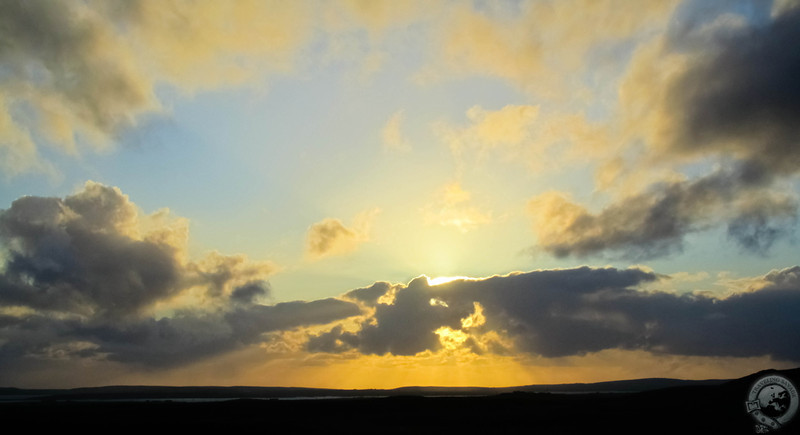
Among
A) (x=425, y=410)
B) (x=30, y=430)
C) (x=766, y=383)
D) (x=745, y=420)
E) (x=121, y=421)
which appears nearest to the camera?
(x=766, y=383)

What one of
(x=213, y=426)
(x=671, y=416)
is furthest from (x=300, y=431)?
(x=671, y=416)

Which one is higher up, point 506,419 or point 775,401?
point 775,401

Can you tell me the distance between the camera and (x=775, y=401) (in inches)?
2101

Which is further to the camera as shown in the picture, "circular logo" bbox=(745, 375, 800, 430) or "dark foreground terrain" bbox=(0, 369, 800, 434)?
"dark foreground terrain" bbox=(0, 369, 800, 434)

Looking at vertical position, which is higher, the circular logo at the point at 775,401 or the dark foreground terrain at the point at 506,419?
the circular logo at the point at 775,401

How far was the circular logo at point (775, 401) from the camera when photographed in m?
51.2

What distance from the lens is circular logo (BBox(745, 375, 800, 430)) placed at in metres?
51.2

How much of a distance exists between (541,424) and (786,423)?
29.1 meters

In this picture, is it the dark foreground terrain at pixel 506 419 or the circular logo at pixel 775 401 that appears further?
the dark foreground terrain at pixel 506 419

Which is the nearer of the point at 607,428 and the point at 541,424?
the point at 607,428

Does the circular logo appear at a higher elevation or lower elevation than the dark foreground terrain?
higher

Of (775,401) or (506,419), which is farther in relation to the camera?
(506,419)

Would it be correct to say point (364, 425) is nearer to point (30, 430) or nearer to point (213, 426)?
point (213, 426)

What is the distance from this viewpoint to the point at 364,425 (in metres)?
75.5
